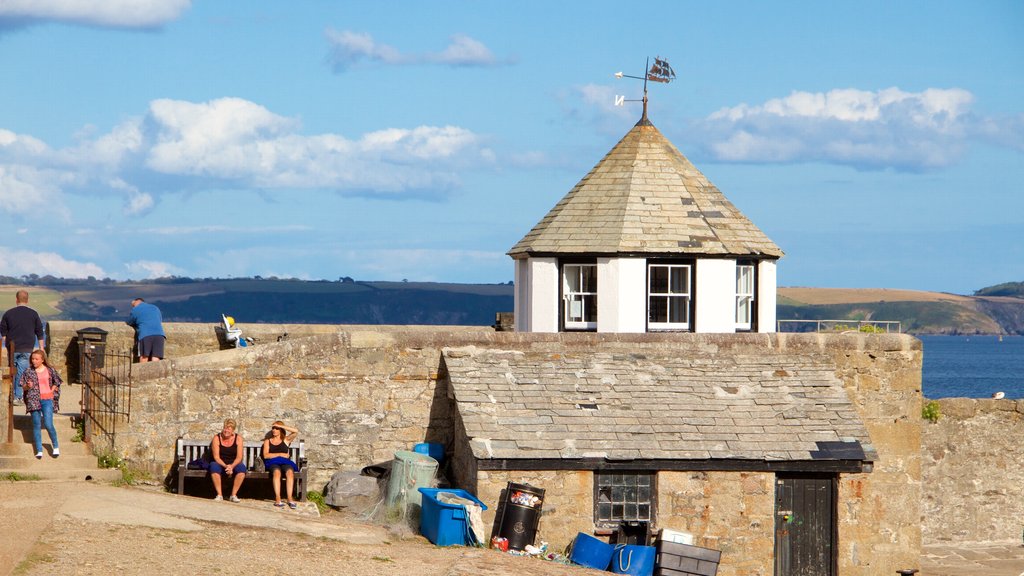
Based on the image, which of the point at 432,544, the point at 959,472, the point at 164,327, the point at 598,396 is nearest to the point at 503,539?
the point at 432,544

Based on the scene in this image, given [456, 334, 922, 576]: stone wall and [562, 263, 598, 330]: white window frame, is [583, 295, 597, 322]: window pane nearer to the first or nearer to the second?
[562, 263, 598, 330]: white window frame

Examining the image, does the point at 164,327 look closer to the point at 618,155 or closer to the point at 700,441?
the point at 618,155

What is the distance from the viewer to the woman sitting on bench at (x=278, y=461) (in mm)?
19281

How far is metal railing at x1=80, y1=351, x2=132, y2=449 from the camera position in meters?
20.0

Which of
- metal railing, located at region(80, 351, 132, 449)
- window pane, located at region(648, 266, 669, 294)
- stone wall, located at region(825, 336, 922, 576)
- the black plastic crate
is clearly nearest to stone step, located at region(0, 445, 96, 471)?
metal railing, located at region(80, 351, 132, 449)

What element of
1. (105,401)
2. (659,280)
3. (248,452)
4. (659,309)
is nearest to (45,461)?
(105,401)

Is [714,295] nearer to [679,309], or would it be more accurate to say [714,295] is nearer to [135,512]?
[679,309]

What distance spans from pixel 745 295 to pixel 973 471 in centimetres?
630

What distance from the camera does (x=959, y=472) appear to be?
2731cm

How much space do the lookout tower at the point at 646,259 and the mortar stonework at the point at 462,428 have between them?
8.46 feet

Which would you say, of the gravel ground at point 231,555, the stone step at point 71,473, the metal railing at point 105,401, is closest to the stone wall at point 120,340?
the metal railing at point 105,401

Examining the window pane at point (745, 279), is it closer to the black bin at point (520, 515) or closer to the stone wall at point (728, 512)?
the stone wall at point (728, 512)

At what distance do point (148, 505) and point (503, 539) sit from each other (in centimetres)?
468

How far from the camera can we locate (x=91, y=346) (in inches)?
917
